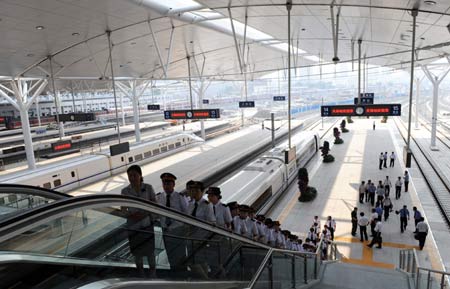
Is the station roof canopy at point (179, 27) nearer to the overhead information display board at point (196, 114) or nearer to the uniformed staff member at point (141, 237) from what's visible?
the overhead information display board at point (196, 114)

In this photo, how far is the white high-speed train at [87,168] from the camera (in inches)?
574

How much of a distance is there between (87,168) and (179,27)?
8.66m

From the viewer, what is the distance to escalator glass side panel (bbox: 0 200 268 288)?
7.74ft

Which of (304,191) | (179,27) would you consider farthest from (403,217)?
(179,27)

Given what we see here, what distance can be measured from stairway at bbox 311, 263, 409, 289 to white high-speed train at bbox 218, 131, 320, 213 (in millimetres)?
4811

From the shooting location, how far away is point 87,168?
56.9 ft

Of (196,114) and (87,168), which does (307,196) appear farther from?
(87,168)

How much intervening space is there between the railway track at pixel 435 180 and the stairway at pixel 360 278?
6.72 metres

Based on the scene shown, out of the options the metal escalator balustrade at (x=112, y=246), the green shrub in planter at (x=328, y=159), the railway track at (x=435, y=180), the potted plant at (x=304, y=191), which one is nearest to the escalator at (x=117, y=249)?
the metal escalator balustrade at (x=112, y=246)

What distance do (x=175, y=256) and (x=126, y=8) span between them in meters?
8.64

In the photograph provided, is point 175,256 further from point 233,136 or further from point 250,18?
point 233,136

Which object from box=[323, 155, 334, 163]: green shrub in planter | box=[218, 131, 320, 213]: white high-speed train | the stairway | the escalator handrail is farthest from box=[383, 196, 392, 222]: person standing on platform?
the escalator handrail

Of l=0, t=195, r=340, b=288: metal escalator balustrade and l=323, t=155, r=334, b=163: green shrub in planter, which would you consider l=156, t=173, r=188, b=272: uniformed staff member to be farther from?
l=323, t=155, r=334, b=163: green shrub in planter

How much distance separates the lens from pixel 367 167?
834 inches
